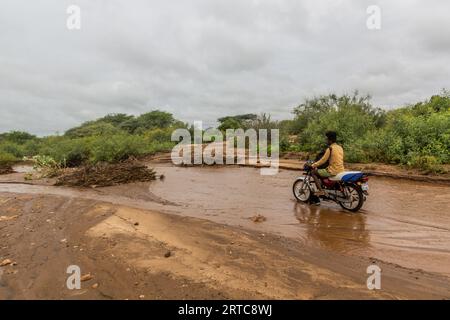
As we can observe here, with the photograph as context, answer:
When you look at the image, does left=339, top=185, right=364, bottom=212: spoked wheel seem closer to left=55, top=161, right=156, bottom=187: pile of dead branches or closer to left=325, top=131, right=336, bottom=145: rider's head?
left=325, top=131, right=336, bottom=145: rider's head

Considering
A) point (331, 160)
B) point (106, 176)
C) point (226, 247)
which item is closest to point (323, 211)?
point (331, 160)

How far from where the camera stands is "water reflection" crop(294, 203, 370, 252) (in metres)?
5.69

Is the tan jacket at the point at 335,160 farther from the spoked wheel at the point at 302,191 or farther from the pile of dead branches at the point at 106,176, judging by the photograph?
the pile of dead branches at the point at 106,176

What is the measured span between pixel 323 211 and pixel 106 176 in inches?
319

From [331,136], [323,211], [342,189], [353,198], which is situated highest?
[331,136]

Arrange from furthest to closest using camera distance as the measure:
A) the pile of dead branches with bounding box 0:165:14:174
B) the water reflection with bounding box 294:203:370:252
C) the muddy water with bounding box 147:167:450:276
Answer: the pile of dead branches with bounding box 0:165:14:174 → the water reflection with bounding box 294:203:370:252 → the muddy water with bounding box 147:167:450:276

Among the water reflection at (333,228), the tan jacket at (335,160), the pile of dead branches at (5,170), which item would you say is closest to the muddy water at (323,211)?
the water reflection at (333,228)

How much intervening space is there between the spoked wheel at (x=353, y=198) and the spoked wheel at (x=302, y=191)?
3.24 feet

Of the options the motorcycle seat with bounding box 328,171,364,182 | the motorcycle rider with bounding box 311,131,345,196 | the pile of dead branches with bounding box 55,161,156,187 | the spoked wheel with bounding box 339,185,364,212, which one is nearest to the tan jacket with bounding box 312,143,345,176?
the motorcycle rider with bounding box 311,131,345,196

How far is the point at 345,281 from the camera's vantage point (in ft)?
13.2

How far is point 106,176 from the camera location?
1242 centimetres

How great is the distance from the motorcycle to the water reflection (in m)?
0.24

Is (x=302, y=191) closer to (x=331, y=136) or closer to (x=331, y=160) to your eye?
(x=331, y=160)

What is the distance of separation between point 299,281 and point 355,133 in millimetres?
13044
